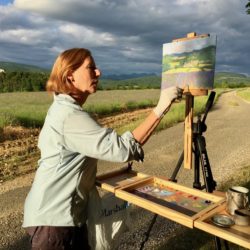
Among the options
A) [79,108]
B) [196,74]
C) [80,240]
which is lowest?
[80,240]

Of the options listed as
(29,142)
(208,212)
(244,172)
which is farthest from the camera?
(29,142)

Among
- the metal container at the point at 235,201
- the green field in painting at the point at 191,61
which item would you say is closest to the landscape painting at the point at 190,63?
the green field in painting at the point at 191,61

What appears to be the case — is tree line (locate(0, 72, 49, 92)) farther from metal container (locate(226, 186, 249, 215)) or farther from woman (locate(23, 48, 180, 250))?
metal container (locate(226, 186, 249, 215))

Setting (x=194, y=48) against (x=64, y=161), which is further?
(x=194, y=48)

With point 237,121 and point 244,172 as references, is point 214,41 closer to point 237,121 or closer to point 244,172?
point 244,172

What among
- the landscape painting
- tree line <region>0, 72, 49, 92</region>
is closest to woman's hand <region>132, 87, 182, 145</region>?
the landscape painting

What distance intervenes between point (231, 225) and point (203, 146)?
1.39 metres

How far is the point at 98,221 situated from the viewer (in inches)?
103

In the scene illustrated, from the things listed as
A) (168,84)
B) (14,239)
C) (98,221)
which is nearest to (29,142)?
(14,239)

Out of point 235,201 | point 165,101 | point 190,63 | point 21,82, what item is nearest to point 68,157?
point 165,101

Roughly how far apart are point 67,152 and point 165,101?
0.74 meters

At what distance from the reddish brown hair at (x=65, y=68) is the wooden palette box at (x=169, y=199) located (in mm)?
934

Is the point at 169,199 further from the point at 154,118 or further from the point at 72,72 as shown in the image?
the point at 72,72

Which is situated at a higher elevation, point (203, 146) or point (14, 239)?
point (203, 146)
